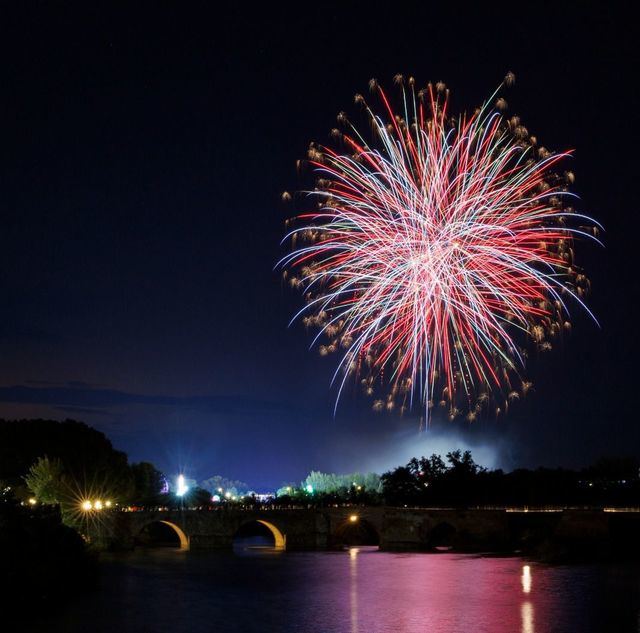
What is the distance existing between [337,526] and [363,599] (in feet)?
151

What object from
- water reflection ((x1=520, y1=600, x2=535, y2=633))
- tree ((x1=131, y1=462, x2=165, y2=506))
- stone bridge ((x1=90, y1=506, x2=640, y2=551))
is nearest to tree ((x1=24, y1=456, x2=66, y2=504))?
stone bridge ((x1=90, y1=506, x2=640, y2=551))

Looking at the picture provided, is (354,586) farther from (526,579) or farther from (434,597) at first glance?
(526,579)

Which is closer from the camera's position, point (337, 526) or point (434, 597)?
point (434, 597)

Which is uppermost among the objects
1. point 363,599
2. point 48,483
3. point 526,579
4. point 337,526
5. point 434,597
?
point 48,483

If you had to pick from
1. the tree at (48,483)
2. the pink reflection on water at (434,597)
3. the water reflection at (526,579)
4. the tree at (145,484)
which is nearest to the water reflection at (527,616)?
the pink reflection on water at (434,597)

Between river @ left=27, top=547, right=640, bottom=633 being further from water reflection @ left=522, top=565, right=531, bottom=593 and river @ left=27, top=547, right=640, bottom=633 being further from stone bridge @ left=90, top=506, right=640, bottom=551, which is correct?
stone bridge @ left=90, top=506, right=640, bottom=551

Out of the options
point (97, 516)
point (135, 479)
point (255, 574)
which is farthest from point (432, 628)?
point (135, 479)

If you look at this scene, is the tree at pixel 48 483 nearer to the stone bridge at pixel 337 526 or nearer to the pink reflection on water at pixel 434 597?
the stone bridge at pixel 337 526

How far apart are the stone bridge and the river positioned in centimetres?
926

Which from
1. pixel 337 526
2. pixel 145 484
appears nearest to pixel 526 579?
pixel 337 526

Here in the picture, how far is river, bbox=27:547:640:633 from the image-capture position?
4025 cm

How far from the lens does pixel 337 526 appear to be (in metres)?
94.9

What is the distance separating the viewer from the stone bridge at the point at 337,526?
80.9m

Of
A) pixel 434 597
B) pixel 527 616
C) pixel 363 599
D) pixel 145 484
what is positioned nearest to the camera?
pixel 527 616
